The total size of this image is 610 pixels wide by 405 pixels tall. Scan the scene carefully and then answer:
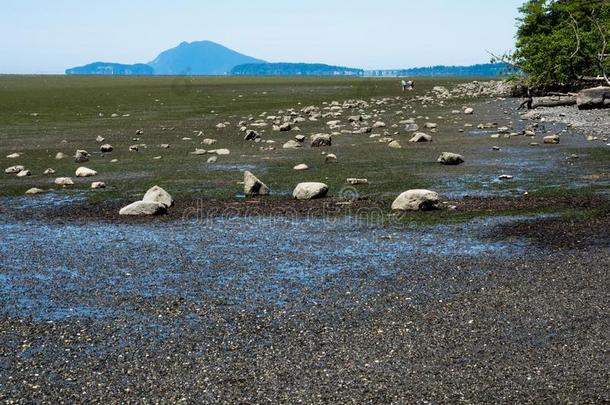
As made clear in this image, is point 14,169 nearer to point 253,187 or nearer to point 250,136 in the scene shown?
point 253,187

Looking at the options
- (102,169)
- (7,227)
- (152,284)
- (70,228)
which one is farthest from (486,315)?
(102,169)

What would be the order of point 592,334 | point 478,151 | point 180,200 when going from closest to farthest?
point 592,334, point 180,200, point 478,151

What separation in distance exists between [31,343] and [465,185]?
12389mm

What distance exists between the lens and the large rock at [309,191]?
1602 centimetres

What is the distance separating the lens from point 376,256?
36.4 feet

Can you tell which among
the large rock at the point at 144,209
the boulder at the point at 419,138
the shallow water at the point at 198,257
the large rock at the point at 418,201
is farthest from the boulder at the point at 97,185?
the boulder at the point at 419,138

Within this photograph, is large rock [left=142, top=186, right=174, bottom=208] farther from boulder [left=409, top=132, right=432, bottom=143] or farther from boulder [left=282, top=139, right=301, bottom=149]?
boulder [left=409, top=132, right=432, bottom=143]

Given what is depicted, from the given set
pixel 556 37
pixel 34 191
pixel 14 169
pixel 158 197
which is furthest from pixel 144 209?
pixel 556 37

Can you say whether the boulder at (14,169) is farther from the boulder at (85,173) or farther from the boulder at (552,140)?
the boulder at (552,140)

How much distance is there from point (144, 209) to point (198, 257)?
156 inches

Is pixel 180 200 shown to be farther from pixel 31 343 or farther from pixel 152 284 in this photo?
pixel 31 343

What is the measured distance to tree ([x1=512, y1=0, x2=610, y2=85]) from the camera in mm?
41969

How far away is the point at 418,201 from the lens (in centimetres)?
1441

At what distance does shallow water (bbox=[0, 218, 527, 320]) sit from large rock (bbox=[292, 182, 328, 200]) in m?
2.05
